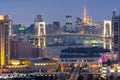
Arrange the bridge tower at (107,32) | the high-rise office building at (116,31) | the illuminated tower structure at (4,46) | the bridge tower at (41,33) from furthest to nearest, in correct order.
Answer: the bridge tower at (107,32) < the bridge tower at (41,33) < the high-rise office building at (116,31) < the illuminated tower structure at (4,46)

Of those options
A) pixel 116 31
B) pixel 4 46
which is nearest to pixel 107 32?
pixel 116 31

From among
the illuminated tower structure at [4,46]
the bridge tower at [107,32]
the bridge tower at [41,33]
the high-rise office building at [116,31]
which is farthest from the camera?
the bridge tower at [107,32]

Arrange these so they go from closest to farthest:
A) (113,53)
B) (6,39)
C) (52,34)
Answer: (6,39)
(113,53)
(52,34)

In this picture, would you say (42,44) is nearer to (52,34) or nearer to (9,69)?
(52,34)

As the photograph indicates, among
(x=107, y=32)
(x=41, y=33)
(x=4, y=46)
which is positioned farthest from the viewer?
(x=41, y=33)

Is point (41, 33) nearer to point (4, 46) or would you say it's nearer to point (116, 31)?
point (116, 31)

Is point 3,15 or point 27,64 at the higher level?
point 3,15

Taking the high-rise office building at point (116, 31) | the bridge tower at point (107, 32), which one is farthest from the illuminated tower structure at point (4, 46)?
the bridge tower at point (107, 32)

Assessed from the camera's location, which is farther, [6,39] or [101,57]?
[101,57]

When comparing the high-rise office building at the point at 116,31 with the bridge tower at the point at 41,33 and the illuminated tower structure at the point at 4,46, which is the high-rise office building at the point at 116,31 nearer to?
the bridge tower at the point at 41,33

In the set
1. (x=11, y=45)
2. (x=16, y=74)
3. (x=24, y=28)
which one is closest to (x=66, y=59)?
(x=11, y=45)

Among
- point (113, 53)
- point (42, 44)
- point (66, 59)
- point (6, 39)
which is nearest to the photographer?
point (6, 39)
